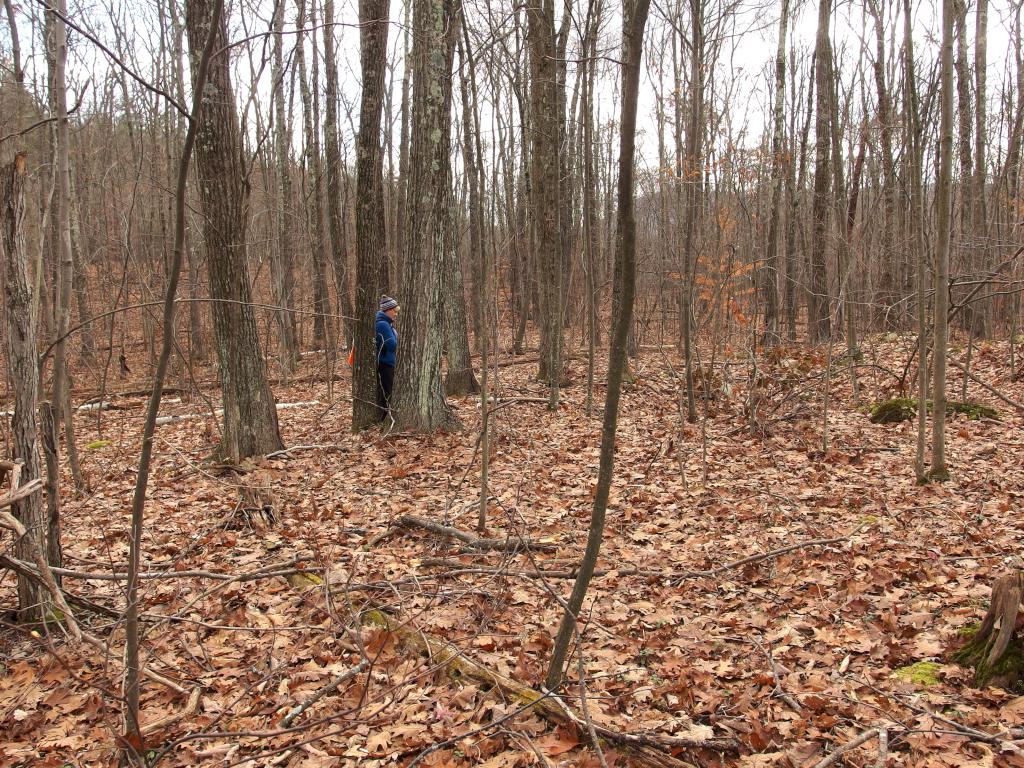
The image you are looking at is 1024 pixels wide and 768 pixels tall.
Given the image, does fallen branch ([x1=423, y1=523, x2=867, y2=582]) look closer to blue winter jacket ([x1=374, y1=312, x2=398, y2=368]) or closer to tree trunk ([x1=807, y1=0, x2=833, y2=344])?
blue winter jacket ([x1=374, y1=312, x2=398, y2=368])

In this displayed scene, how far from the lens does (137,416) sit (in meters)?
10.7

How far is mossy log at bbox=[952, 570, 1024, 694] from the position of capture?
2775 mm

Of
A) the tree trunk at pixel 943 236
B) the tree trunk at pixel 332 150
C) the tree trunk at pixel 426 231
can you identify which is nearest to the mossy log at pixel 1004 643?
the tree trunk at pixel 943 236

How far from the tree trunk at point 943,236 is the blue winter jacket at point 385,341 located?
5.64 meters

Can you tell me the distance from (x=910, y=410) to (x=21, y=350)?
8411mm

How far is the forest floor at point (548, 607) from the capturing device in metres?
2.67

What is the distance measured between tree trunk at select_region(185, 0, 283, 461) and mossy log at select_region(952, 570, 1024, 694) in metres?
5.94

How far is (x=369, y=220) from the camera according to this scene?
8.02 metres

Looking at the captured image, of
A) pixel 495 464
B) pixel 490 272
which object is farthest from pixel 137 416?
pixel 490 272

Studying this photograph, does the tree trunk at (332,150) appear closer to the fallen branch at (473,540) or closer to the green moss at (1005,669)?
the fallen branch at (473,540)

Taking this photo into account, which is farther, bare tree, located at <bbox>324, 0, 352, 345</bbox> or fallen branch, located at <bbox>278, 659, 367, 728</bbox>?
bare tree, located at <bbox>324, 0, 352, 345</bbox>

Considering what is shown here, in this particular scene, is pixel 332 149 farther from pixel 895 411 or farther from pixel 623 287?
pixel 623 287

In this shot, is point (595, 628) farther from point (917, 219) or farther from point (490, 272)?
point (917, 219)

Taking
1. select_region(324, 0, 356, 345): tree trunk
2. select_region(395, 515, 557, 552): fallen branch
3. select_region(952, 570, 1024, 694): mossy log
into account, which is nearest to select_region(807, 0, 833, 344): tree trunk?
select_region(324, 0, 356, 345): tree trunk
